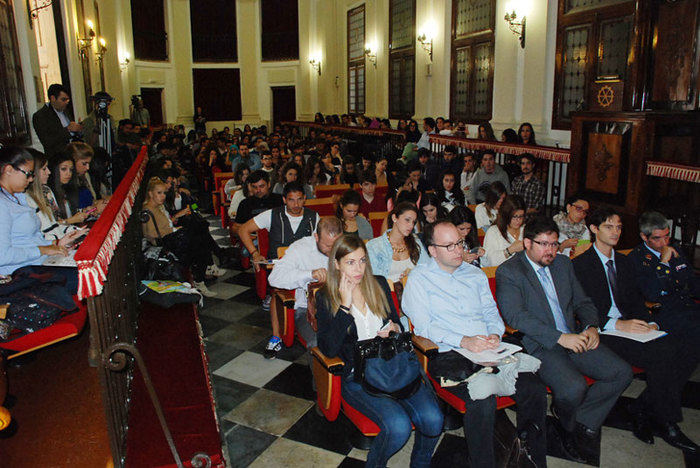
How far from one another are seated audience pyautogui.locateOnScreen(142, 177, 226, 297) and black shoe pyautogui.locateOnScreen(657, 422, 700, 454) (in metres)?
4.04

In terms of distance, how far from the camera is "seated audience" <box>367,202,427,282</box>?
4.11 metres

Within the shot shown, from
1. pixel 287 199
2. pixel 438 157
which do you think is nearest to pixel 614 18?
pixel 438 157

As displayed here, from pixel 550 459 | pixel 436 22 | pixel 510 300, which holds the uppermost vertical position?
pixel 436 22

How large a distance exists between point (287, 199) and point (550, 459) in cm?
301

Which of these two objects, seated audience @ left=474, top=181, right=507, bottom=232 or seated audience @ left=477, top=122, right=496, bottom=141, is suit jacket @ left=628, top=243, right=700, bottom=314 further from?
seated audience @ left=477, top=122, right=496, bottom=141

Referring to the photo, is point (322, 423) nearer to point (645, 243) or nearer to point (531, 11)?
point (645, 243)

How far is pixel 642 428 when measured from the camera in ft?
11.0

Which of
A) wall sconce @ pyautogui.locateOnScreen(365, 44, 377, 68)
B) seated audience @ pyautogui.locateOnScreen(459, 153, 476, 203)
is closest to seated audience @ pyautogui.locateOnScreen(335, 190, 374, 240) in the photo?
seated audience @ pyautogui.locateOnScreen(459, 153, 476, 203)

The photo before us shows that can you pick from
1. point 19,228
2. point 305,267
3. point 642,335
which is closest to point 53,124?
point 19,228

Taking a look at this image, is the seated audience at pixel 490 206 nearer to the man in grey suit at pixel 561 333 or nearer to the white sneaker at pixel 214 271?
the man in grey suit at pixel 561 333

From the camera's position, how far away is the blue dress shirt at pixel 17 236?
3.22 m

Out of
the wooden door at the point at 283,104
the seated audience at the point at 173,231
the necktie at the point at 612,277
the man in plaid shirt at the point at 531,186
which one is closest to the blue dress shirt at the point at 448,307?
the necktie at the point at 612,277

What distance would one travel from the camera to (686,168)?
4996mm

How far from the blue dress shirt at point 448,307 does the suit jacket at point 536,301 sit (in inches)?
6.9
